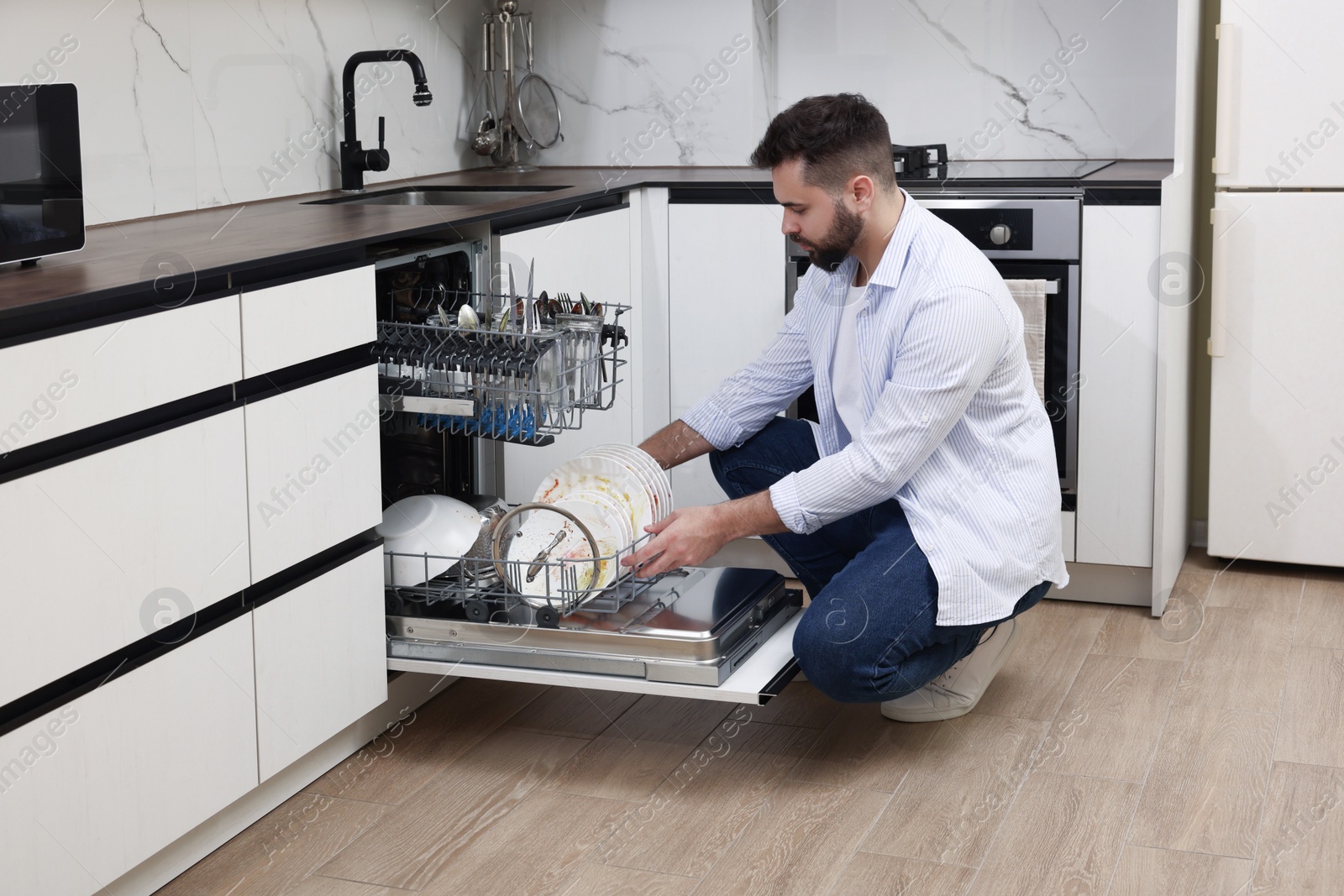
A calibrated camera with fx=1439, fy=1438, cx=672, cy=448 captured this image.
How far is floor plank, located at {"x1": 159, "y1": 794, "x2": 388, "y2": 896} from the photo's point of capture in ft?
6.40

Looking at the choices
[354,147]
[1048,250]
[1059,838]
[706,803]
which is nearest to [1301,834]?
[1059,838]

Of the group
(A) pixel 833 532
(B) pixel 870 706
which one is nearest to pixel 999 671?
(B) pixel 870 706

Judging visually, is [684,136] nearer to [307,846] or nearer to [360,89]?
[360,89]

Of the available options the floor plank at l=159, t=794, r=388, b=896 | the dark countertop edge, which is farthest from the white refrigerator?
the floor plank at l=159, t=794, r=388, b=896

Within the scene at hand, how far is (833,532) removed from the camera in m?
2.46

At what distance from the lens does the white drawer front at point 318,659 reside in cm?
201

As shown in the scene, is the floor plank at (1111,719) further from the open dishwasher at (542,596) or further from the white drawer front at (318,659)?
the white drawer front at (318,659)

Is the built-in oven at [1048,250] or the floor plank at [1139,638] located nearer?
the floor plank at [1139,638]

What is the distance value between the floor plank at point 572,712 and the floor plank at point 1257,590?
4.40 ft

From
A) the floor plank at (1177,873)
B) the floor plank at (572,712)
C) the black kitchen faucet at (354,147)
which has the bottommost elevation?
the floor plank at (1177,873)

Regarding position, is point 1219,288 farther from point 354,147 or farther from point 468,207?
point 354,147

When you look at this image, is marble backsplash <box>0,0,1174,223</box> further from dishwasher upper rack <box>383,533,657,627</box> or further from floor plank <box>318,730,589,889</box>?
floor plank <box>318,730,589,889</box>

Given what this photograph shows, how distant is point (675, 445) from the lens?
250cm

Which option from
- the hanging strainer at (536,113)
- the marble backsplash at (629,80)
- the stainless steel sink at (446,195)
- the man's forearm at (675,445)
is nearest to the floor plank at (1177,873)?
the man's forearm at (675,445)
